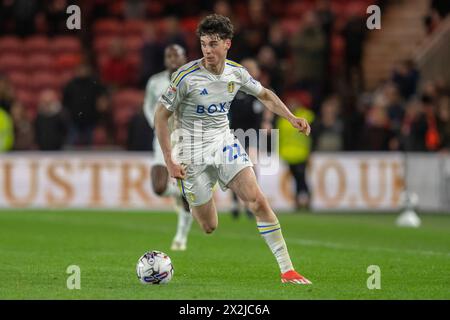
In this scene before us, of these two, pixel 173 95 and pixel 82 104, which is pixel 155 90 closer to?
pixel 173 95

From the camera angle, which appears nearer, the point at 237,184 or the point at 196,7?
the point at 237,184

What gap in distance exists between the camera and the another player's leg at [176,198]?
13508mm

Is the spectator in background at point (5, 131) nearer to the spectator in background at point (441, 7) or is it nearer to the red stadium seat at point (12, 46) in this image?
the red stadium seat at point (12, 46)

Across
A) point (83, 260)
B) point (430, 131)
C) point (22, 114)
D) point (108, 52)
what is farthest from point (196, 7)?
point (83, 260)

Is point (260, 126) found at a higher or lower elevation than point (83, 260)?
higher

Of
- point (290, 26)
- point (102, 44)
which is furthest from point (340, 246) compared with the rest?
point (102, 44)

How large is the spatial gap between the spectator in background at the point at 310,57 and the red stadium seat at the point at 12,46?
21.7 ft

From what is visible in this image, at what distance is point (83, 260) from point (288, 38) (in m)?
14.6

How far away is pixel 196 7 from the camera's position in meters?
26.6

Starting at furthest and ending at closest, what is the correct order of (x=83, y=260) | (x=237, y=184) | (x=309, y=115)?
(x=309, y=115) < (x=83, y=260) < (x=237, y=184)

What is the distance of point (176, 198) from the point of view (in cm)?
1444

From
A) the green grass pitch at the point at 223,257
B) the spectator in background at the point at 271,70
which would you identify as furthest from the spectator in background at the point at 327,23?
the green grass pitch at the point at 223,257

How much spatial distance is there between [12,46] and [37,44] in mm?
601

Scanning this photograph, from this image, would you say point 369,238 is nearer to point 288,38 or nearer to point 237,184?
point 237,184
